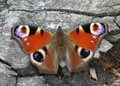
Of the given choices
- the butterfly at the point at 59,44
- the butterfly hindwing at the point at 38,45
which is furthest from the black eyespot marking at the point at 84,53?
the butterfly hindwing at the point at 38,45

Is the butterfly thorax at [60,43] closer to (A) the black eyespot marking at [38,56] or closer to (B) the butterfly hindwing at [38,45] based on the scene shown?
(B) the butterfly hindwing at [38,45]

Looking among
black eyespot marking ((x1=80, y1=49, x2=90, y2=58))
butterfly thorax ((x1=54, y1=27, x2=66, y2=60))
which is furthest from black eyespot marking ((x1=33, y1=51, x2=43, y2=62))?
black eyespot marking ((x1=80, y1=49, x2=90, y2=58))

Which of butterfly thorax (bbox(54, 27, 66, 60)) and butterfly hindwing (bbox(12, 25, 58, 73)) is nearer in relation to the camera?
butterfly hindwing (bbox(12, 25, 58, 73))

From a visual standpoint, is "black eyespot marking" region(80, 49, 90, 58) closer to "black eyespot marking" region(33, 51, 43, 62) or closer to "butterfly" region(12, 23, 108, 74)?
"butterfly" region(12, 23, 108, 74)

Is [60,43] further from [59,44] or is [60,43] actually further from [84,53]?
[84,53]

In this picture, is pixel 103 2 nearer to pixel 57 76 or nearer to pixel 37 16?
pixel 37 16

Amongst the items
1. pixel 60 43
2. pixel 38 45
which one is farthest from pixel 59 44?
pixel 38 45

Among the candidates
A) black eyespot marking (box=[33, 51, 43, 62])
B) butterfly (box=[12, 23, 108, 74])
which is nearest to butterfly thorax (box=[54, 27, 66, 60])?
butterfly (box=[12, 23, 108, 74])

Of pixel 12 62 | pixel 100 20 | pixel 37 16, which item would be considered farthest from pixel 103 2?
pixel 12 62
